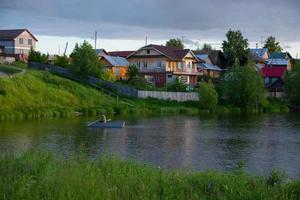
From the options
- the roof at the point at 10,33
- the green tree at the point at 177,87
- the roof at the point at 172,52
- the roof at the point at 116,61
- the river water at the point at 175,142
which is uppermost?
the roof at the point at 10,33

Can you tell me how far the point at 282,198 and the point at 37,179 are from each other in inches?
207

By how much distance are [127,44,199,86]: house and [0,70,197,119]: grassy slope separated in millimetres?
15498

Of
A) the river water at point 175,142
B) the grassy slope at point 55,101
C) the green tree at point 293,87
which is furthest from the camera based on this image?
the green tree at point 293,87

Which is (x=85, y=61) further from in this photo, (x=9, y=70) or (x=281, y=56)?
(x=281, y=56)

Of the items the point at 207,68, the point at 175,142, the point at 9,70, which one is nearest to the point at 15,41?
the point at 9,70

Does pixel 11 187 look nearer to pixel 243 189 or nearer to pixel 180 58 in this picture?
pixel 243 189

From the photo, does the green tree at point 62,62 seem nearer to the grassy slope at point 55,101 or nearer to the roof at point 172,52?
the grassy slope at point 55,101

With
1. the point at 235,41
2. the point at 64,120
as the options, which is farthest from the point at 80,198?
the point at 235,41

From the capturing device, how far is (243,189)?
1181 centimetres

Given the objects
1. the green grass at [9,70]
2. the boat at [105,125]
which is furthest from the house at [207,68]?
the boat at [105,125]

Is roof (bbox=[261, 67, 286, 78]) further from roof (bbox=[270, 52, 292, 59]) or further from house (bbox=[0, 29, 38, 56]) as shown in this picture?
house (bbox=[0, 29, 38, 56])

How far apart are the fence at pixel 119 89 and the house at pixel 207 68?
22.0 m

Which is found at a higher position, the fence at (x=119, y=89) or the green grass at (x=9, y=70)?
the green grass at (x=9, y=70)

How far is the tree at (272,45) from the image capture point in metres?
140
